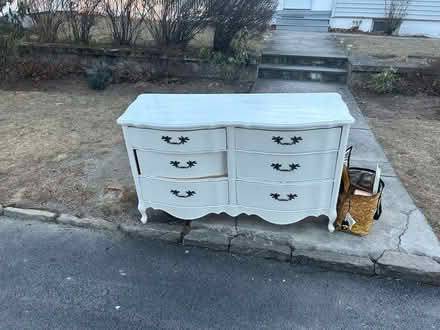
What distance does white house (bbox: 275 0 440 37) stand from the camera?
10203 mm

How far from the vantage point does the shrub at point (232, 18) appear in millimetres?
6293

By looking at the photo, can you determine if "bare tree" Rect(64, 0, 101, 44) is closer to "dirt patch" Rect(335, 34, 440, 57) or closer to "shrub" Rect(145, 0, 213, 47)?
Answer: "shrub" Rect(145, 0, 213, 47)

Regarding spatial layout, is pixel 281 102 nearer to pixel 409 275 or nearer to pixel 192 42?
pixel 409 275

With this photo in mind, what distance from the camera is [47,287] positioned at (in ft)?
7.70

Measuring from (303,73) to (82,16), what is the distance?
4.76 metres

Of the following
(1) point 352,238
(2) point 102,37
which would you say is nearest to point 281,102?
(1) point 352,238

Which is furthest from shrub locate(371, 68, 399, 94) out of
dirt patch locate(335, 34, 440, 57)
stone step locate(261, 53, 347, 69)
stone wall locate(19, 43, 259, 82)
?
stone wall locate(19, 43, 259, 82)

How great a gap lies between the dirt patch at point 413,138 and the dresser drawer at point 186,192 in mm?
1778

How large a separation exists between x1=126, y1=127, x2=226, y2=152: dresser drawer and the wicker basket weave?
1061 mm

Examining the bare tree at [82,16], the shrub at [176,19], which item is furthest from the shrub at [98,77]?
the shrub at [176,19]

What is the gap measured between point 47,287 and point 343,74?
6.32 metres

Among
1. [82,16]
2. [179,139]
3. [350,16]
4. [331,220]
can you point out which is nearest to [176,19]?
[82,16]

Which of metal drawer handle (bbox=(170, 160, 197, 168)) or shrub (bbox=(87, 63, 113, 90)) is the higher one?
metal drawer handle (bbox=(170, 160, 197, 168))

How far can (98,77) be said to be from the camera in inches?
254
